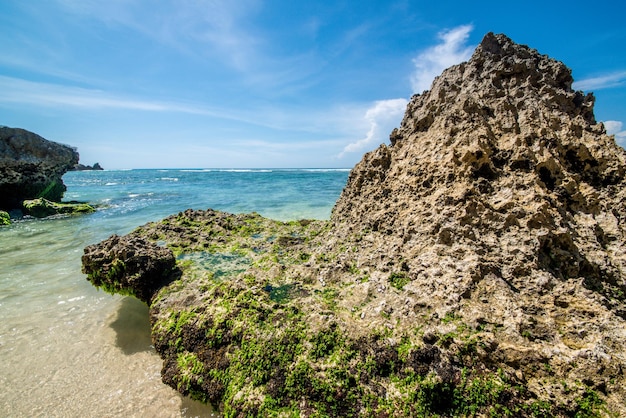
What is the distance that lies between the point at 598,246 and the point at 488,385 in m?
2.76

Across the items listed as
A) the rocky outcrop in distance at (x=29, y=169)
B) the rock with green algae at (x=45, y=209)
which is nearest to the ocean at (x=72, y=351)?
the rock with green algae at (x=45, y=209)

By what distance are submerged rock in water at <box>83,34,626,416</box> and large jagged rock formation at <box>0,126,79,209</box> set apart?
22894mm

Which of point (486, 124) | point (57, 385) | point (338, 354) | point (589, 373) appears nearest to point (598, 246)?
point (589, 373)

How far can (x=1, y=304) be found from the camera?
277 inches

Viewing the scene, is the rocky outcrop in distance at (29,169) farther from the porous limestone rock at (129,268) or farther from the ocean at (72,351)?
the porous limestone rock at (129,268)

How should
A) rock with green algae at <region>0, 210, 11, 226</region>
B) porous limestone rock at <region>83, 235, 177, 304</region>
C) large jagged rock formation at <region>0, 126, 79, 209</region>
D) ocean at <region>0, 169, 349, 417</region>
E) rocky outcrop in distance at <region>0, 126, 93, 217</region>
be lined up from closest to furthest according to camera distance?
ocean at <region>0, 169, 349, 417</region> → porous limestone rock at <region>83, 235, 177, 304</region> → rock with green algae at <region>0, 210, 11, 226</region> → rocky outcrop in distance at <region>0, 126, 93, 217</region> → large jagged rock formation at <region>0, 126, 79, 209</region>

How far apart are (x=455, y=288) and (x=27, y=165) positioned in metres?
30.0

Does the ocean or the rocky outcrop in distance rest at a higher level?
the rocky outcrop in distance

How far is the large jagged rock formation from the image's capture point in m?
21.4

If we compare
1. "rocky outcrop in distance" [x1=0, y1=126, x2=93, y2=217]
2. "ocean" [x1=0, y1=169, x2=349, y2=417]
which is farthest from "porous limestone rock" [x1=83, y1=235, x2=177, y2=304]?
"rocky outcrop in distance" [x1=0, y1=126, x2=93, y2=217]

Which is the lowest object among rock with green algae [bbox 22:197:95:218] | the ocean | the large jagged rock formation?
the ocean

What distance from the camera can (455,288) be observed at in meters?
3.72

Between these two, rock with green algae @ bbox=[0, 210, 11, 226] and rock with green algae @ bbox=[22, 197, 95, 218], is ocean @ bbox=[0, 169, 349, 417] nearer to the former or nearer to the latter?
rock with green algae @ bbox=[0, 210, 11, 226]

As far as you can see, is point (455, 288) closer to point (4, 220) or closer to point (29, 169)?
point (4, 220)
